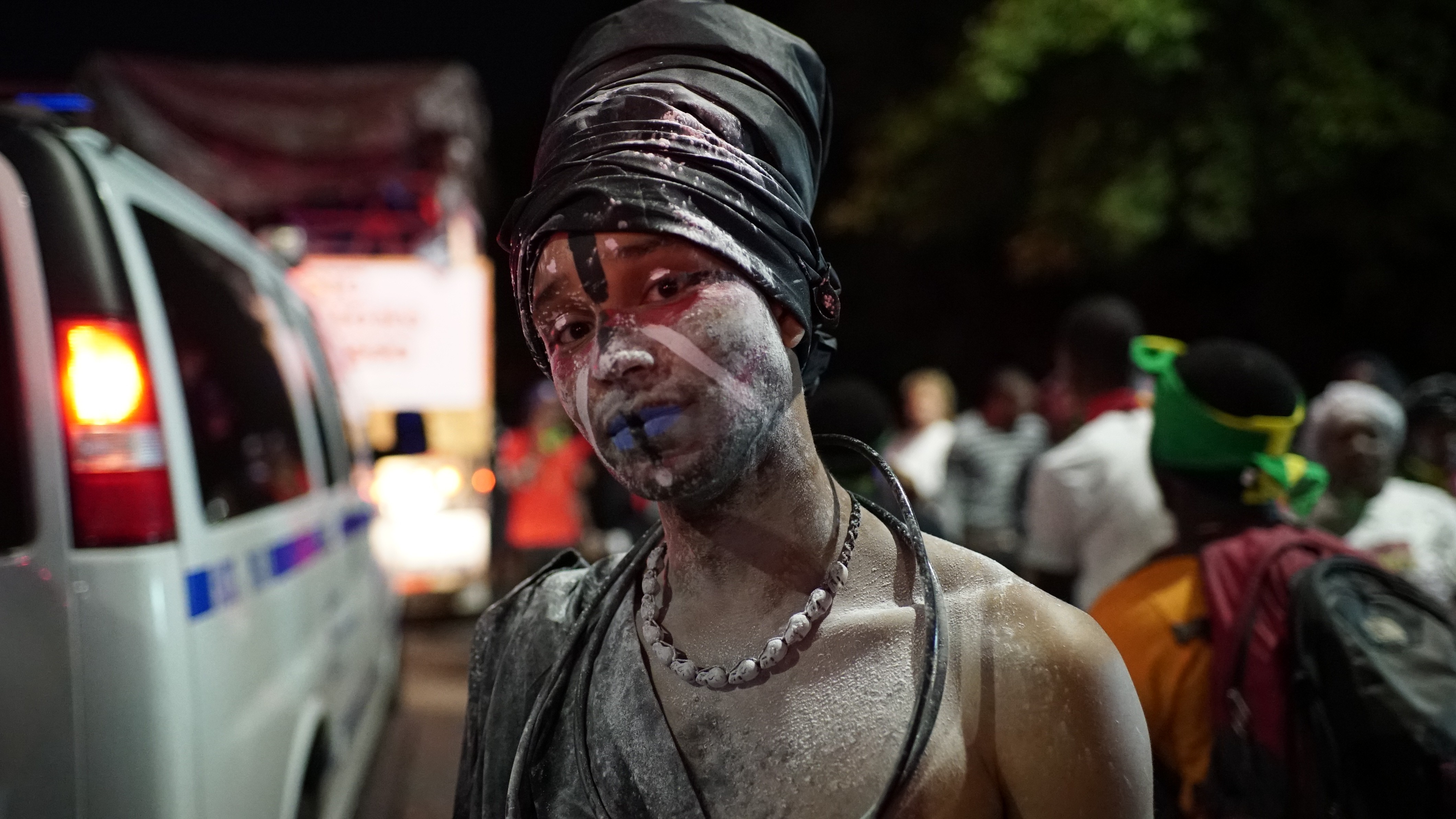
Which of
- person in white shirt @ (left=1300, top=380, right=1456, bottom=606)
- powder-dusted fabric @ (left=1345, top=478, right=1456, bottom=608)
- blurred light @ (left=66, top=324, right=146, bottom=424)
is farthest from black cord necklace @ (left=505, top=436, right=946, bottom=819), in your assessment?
powder-dusted fabric @ (left=1345, top=478, right=1456, bottom=608)

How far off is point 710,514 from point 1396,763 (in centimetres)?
145

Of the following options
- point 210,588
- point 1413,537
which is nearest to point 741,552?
point 210,588

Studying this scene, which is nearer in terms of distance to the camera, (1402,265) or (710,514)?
(710,514)

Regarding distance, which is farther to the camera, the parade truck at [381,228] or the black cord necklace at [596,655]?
the parade truck at [381,228]

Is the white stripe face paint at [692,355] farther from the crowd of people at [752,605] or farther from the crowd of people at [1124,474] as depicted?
the crowd of people at [1124,474]

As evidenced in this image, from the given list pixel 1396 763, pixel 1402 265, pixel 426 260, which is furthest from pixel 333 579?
pixel 1402 265

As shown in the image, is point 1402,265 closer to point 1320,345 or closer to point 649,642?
point 1320,345

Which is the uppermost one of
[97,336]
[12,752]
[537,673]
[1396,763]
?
[97,336]

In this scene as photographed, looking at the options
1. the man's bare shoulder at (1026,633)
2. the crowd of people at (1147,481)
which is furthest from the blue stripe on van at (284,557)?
the man's bare shoulder at (1026,633)

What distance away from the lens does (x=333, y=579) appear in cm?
397

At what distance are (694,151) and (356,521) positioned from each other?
149 inches

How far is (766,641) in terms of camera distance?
60.0 inches

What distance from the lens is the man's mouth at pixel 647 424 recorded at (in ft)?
4.62

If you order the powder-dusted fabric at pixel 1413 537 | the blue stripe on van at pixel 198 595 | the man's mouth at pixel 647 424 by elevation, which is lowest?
the powder-dusted fabric at pixel 1413 537
